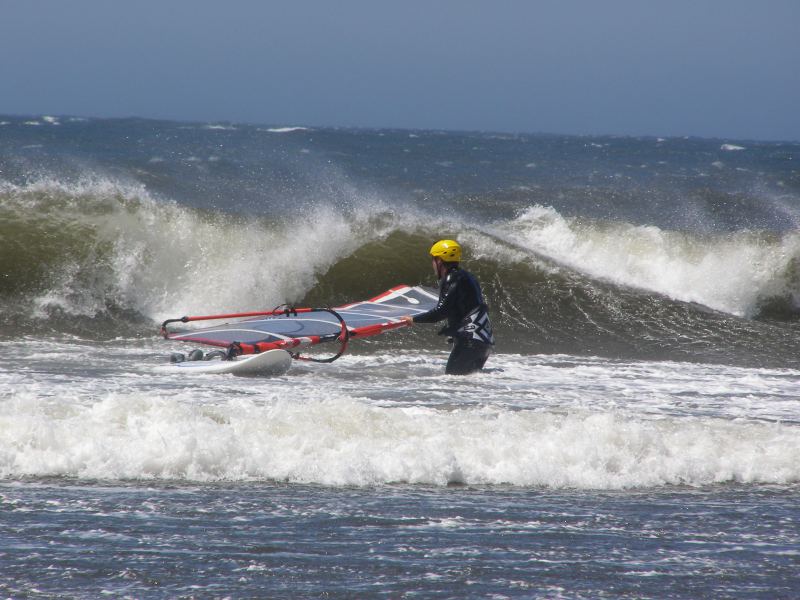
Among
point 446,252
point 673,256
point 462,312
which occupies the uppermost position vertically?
point 446,252

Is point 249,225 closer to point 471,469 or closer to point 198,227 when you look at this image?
point 198,227

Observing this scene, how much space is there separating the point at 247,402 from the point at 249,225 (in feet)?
28.0

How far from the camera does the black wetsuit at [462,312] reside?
8656 millimetres

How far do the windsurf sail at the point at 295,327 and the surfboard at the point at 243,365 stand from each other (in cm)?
24

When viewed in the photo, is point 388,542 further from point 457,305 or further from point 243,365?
point 243,365

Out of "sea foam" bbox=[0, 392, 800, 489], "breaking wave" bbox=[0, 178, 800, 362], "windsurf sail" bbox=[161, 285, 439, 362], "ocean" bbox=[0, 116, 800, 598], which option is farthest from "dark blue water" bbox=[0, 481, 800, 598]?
"breaking wave" bbox=[0, 178, 800, 362]

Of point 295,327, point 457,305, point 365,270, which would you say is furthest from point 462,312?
point 365,270

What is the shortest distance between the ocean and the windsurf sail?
0.37 meters

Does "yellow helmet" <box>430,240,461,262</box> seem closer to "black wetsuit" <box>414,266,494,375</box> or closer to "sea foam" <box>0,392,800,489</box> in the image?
"black wetsuit" <box>414,266,494,375</box>

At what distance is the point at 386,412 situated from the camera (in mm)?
6891

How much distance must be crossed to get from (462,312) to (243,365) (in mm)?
1947

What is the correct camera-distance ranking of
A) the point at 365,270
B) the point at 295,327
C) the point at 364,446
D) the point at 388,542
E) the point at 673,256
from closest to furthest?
the point at 388,542 < the point at 364,446 < the point at 295,327 < the point at 365,270 < the point at 673,256

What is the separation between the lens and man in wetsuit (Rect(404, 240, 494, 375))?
8.66m

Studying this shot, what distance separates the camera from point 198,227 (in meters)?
15.2
